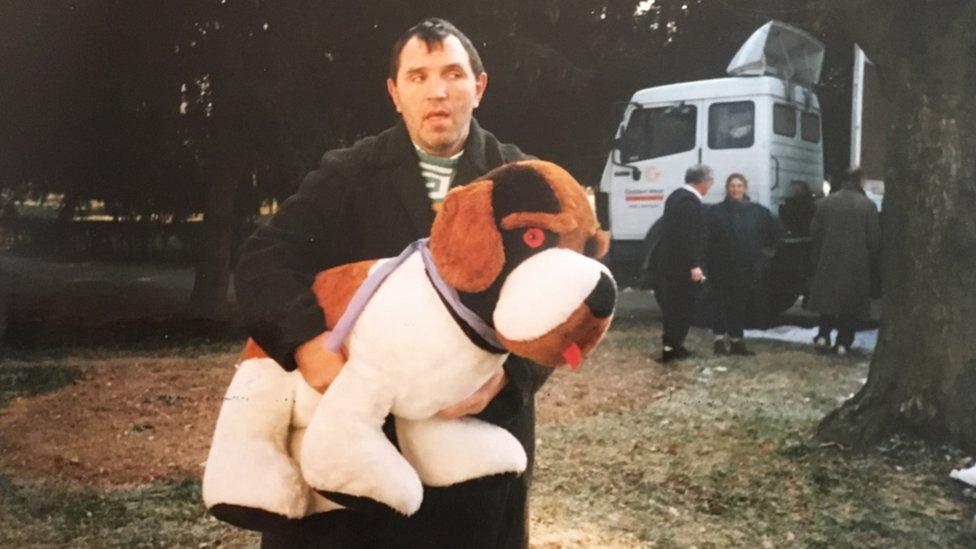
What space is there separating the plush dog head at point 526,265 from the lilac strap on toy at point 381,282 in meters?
0.01

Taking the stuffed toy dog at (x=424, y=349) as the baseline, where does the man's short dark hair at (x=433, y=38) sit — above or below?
above

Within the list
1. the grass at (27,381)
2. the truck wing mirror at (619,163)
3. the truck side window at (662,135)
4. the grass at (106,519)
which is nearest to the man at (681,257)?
the truck wing mirror at (619,163)

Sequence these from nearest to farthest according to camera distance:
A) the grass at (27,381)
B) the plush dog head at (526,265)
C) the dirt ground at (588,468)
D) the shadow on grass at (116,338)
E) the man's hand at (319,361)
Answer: the plush dog head at (526,265) → the man's hand at (319,361) → the dirt ground at (588,468) → the grass at (27,381) → the shadow on grass at (116,338)

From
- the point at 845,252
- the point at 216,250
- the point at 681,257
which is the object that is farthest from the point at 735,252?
the point at 216,250

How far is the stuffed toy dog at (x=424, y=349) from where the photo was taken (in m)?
1.05

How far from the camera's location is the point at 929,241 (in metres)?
3.21

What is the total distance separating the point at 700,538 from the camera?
8.71 ft

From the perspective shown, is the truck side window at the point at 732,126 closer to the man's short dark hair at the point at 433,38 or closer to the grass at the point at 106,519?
the grass at the point at 106,519

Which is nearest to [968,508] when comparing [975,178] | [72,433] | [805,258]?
[975,178]

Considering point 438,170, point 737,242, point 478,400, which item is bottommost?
point 478,400

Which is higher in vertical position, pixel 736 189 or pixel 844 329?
pixel 736 189

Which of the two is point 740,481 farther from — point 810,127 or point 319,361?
point 810,127

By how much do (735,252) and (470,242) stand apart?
4183 mm

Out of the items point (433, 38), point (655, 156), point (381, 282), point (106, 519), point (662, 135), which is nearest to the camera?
point (381, 282)
